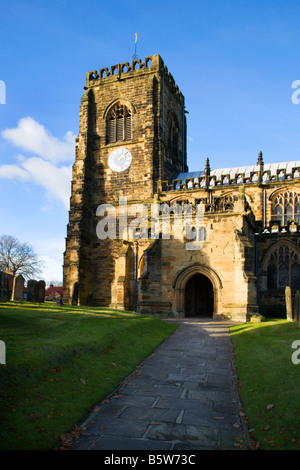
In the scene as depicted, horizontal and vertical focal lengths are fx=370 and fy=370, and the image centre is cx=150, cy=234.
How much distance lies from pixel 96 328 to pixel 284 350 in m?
5.48

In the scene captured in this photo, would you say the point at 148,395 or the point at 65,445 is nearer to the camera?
the point at 65,445

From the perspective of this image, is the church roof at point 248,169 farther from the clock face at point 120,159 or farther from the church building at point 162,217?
the clock face at point 120,159

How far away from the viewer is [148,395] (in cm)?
738

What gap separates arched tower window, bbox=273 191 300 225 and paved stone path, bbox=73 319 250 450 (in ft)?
61.6

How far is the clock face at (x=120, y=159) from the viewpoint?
3136 cm

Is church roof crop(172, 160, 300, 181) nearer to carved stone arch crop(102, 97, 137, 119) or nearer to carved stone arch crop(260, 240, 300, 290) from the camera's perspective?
carved stone arch crop(102, 97, 137, 119)

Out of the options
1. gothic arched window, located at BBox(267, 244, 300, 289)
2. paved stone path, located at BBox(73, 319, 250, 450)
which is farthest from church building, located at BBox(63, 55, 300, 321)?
paved stone path, located at BBox(73, 319, 250, 450)

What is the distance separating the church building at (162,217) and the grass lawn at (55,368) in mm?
7328

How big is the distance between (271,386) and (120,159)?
26752 millimetres

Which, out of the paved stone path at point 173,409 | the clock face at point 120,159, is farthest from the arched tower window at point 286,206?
the paved stone path at point 173,409

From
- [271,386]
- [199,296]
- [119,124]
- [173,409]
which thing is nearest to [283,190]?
[199,296]

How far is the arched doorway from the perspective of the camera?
23.6 m
